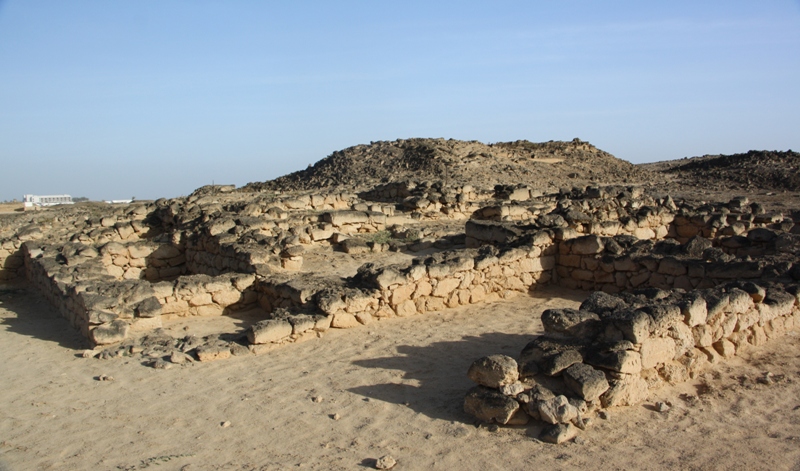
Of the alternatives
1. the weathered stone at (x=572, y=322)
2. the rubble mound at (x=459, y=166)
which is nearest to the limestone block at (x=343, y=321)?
the weathered stone at (x=572, y=322)

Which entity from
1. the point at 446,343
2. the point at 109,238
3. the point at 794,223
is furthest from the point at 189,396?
the point at 794,223

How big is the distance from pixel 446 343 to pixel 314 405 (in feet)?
7.07

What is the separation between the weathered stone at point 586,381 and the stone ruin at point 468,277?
1 cm

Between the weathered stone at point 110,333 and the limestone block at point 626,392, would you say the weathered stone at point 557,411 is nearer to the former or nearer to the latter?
the limestone block at point 626,392

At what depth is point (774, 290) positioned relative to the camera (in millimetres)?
6988

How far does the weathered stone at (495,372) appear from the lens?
5199mm

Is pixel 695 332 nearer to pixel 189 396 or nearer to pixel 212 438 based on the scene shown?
pixel 212 438

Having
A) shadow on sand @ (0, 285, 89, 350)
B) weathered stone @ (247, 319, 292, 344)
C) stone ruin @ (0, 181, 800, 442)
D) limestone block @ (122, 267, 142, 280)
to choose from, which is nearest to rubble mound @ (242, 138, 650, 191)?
stone ruin @ (0, 181, 800, 442)

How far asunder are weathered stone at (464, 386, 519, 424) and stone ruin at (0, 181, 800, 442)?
0.01 m

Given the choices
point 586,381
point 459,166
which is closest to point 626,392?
point 586,381

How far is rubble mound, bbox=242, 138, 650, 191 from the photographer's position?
26.7m

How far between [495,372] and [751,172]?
2704 cm

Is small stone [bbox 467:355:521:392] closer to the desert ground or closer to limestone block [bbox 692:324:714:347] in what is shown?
the desert ground

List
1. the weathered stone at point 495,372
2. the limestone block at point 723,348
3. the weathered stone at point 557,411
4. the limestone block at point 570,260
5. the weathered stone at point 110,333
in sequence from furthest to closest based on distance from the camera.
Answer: the limestone block at point 570,260 → the weathered stone at point 110,333 → the limestone block at point 723,348 → the weathered stone at point 495,372 → the weathered stone at point 557,411
